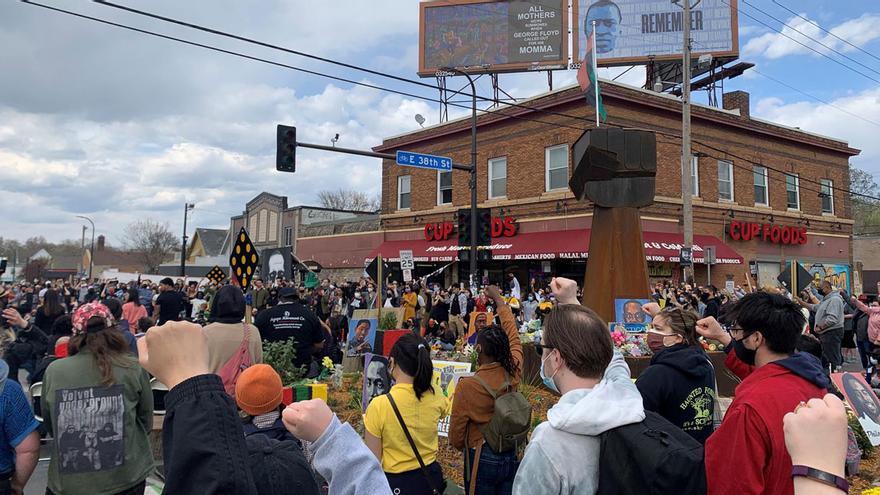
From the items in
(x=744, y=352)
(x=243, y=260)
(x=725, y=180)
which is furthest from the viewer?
(x=725, y=180)

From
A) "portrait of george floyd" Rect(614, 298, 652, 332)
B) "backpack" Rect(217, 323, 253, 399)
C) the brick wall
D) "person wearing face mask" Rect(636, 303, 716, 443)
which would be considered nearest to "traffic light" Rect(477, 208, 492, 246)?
"portrait of george floyd" Rect(614, 298, 652, 332)

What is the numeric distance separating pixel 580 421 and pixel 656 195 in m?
22.0

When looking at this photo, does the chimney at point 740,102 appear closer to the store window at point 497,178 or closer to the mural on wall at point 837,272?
the mural on wall at point 837,272

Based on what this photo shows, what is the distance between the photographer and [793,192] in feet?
88.2

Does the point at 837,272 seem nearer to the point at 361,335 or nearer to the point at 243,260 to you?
the point at 361,335

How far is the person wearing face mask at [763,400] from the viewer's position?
1.88 meters

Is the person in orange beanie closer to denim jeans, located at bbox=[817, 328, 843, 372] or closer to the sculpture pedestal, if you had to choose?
the sculpture pedestal

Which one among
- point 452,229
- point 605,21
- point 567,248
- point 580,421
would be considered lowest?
point 580,421

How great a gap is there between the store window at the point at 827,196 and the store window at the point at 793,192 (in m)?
1.84

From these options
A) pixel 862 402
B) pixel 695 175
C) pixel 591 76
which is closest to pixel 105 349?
pixel 862 402

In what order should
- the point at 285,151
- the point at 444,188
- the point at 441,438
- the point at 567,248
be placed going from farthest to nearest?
the point at 444,188 < the point at 567,248 < the point at 285,151 < the point at 441,438

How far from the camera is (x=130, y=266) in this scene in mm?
99000

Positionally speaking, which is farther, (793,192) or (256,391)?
(793,192)

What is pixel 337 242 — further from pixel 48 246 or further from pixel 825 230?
pixel 48 246
